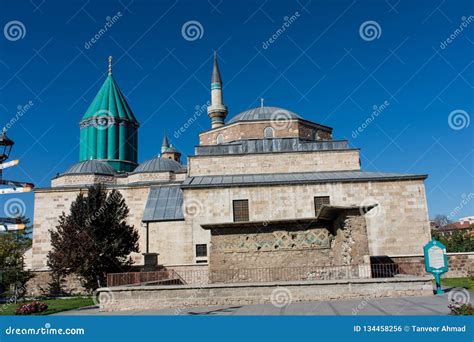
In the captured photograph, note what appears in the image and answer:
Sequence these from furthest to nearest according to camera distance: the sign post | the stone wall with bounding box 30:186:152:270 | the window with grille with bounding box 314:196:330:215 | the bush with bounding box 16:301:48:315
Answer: the stone wall with bounding box 30:186:152:270 < the window with grille with bounding box 314:196:330:215 < the sign post < the bush with bounding box 16:301:48:315

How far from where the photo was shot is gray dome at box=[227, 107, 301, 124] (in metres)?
26.4

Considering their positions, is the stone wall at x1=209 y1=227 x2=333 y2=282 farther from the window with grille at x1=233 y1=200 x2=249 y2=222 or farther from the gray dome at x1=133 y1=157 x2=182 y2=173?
the gray dome at x1=133 y1=157 x2=182 y2=173

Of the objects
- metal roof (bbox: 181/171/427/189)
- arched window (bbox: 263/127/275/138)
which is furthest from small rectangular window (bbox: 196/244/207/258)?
arched window (bbox: 263/127/275/138)

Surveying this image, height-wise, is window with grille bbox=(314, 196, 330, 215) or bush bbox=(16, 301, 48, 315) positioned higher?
window with grille bbox=(314, 196, 330, 215)

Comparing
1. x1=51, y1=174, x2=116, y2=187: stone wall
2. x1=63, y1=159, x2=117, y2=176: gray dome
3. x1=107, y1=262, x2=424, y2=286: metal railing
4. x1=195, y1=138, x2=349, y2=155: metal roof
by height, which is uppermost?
x1=63, y1=159, x2=117, y2=176: gray dome

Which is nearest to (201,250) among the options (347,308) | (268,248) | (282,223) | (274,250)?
(268,248)

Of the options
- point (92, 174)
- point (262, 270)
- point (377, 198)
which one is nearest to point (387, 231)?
point (377, 198)

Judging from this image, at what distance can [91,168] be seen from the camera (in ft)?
101

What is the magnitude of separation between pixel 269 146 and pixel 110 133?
1664 cm

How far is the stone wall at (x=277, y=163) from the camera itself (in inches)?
941

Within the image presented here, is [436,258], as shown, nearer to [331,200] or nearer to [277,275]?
[277,275]

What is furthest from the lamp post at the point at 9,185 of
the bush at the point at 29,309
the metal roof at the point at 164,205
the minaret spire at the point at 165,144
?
the minaret spire at the point at 165,144

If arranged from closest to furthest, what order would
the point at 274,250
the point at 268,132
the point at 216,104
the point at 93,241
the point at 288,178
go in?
the point at 274,250 → the point at 93,241 → the point at 288,178 → the point at 268,132 → the point at 216,104

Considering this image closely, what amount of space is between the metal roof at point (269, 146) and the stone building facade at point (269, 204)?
2.4 inches
